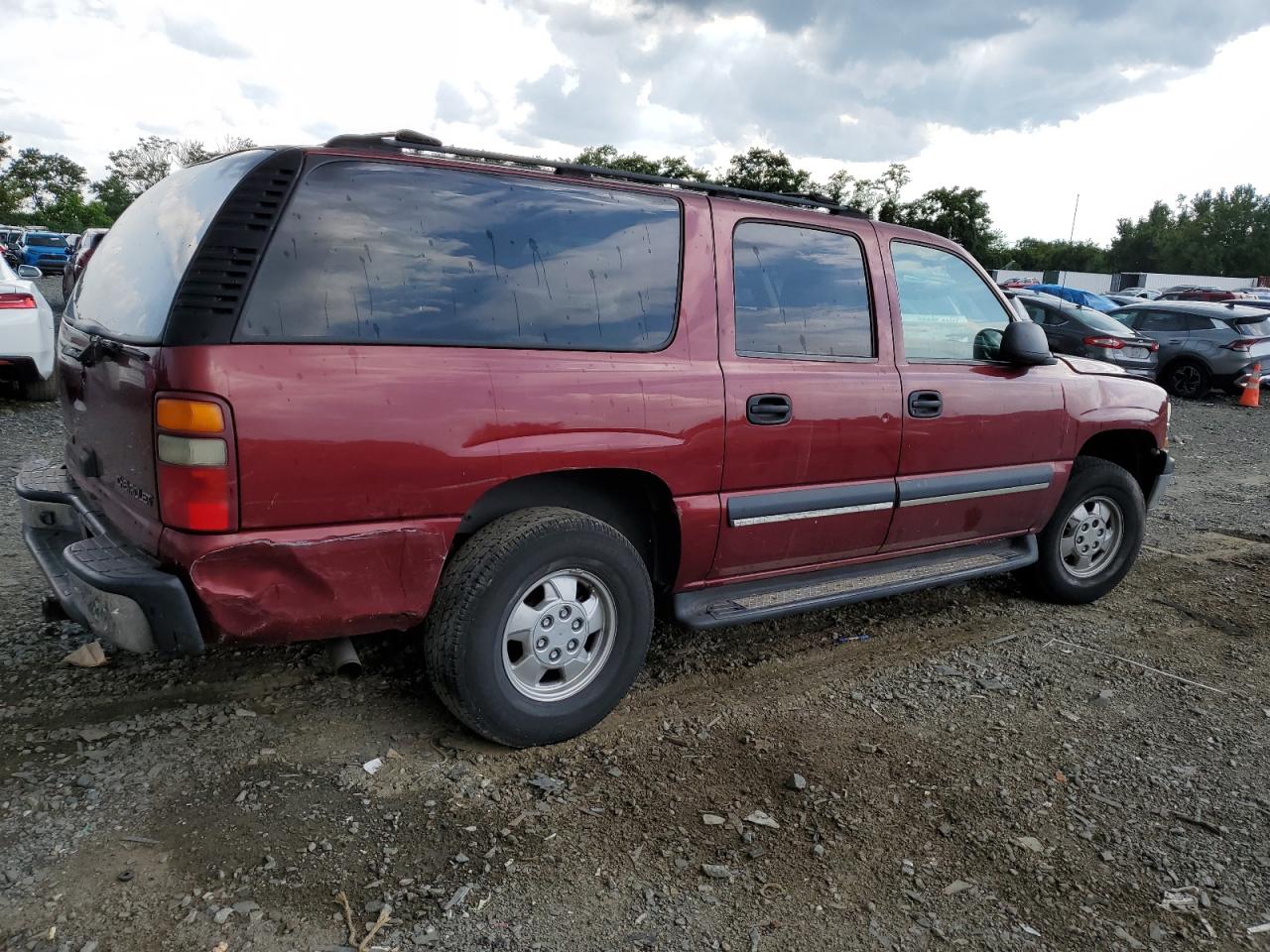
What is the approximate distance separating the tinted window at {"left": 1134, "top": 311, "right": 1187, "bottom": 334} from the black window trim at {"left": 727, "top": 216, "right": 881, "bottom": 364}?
13.5 metres

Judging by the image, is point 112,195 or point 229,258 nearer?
point 229,258

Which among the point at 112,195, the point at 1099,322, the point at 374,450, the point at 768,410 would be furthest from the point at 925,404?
the point at 112,195

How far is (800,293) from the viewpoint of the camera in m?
3.58

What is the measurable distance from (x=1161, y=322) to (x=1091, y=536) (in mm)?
12320

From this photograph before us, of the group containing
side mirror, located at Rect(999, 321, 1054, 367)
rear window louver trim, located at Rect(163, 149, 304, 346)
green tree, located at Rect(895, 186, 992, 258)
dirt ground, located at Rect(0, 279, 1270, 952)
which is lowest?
dirt ground, located at Rect(0, 279, 1270, 952)

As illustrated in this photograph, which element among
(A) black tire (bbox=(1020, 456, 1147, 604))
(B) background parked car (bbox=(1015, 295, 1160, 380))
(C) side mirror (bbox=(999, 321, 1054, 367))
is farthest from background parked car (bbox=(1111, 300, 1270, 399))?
(C) side mirror (bbox=(999, 321, 1054, 367))

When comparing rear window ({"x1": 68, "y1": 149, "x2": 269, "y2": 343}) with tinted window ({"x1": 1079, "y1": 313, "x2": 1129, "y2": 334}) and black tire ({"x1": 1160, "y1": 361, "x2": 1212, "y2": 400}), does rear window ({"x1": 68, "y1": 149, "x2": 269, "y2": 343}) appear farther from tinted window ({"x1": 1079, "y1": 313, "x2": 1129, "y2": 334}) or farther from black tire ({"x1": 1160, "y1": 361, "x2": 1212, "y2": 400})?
black tire ({"x1": 1160, "y1": 361, "x2": 1212, "y2": 400})

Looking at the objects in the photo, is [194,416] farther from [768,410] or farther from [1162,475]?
[1162,475]

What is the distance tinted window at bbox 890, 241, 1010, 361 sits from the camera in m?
3.90

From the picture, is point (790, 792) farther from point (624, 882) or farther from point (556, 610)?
point (556, 610)

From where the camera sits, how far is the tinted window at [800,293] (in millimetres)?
3406

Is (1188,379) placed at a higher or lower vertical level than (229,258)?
lower

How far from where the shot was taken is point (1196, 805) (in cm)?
290

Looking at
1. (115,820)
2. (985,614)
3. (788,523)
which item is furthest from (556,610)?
(985,614)
